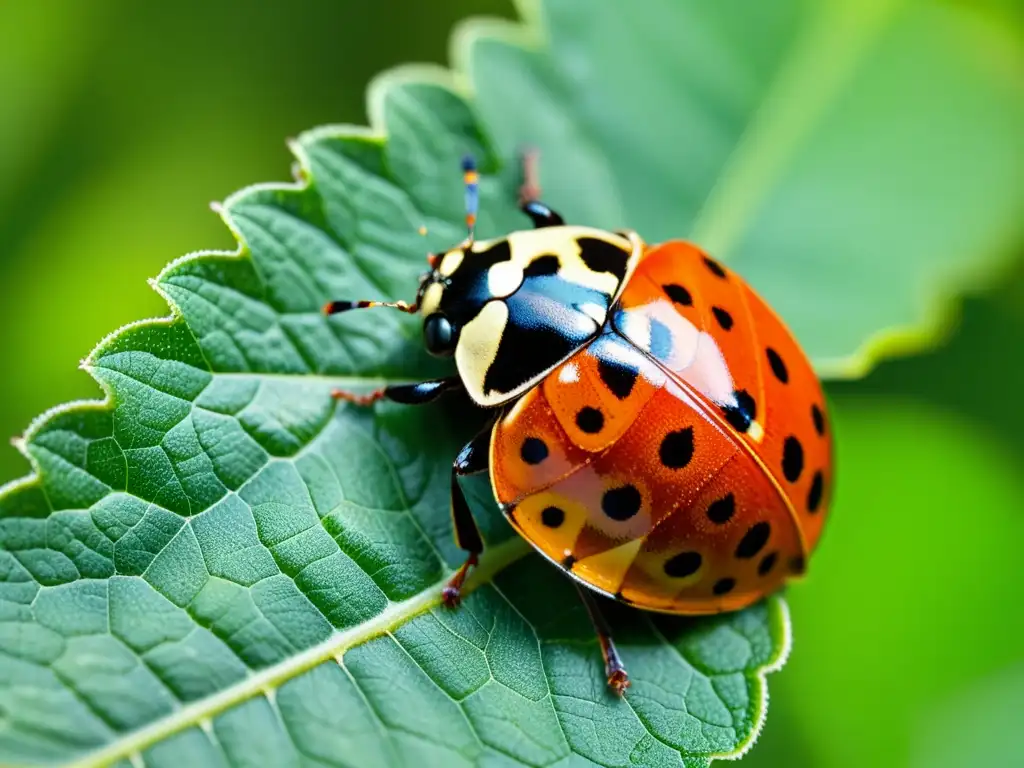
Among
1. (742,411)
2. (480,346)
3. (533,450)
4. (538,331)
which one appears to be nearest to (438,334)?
(480,346)

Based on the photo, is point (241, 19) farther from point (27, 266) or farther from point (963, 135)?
point (963, 135)

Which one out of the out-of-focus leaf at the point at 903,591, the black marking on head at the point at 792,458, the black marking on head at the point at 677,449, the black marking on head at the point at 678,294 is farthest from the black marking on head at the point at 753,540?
the out-of-focus leaf at the point at 903,591

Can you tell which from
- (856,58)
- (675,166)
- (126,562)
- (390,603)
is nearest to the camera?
(126,562)

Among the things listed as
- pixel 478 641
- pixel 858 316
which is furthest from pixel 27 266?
pixel 858 316

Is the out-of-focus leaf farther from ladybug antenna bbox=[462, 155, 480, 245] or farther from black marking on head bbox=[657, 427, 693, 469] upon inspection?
ladybug antenna bbox=[462, 155, 480, 245]

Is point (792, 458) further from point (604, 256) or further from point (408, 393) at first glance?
point (408, 393)

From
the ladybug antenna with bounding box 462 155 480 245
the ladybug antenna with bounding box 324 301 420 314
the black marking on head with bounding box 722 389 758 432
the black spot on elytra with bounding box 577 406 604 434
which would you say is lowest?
the black marking on head with bounding box 722 389 758 432

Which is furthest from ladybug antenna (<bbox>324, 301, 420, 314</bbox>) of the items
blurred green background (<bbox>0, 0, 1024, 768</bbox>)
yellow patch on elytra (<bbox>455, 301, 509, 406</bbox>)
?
blurred green background (<bbox>0, 0, 1024, 768</bbox>)
